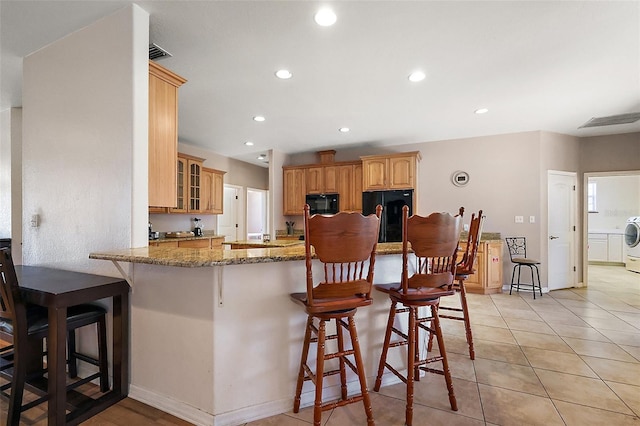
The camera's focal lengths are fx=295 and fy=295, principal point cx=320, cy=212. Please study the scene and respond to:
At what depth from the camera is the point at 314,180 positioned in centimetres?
594

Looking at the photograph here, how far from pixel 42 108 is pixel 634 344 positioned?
217 inches

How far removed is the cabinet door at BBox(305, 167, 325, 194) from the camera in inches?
Result: 232

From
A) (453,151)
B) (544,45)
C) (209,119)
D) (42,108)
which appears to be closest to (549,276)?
(453,151)

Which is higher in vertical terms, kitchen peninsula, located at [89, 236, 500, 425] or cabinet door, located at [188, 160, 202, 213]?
cabinet door, located at [188, 160, 202, 213]

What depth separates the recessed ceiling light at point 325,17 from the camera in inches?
77.4

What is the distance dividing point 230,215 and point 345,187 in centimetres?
283

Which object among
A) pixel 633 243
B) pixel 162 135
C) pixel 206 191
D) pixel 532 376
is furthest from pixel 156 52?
pixel 633 243

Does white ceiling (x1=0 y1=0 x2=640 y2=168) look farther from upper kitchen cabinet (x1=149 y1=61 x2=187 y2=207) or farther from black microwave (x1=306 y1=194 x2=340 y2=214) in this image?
black microwave (x1=306 y1=194 x2=340 y2=214)

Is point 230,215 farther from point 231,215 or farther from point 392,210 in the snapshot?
point 392,210

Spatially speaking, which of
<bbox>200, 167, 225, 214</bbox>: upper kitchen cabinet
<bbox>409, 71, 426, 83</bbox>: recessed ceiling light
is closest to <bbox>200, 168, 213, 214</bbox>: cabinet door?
<bbox>200, 167, 225, 214</bbox>: upper kitchen cabinet

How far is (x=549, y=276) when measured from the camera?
189 inches

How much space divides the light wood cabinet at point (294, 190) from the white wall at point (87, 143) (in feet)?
13.5

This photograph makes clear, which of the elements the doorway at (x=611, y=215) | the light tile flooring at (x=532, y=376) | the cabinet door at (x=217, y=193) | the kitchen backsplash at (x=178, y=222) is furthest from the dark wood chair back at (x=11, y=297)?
the doorway at (x=611, y=215)

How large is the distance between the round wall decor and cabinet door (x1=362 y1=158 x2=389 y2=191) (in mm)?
1215
